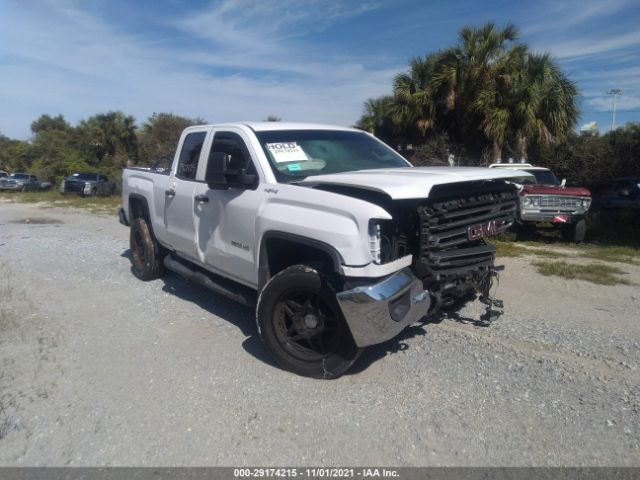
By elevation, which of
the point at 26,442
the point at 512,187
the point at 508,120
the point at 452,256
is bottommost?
the point at 26,442

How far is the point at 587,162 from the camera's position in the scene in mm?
17281

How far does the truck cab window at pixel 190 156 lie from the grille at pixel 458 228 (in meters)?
2.84

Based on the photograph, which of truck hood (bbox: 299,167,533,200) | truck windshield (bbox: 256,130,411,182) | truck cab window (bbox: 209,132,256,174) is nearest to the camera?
truck hood (bbox: 299,167,533,200)

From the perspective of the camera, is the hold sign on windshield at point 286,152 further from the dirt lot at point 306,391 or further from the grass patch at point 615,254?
the grass patch at point 615,254

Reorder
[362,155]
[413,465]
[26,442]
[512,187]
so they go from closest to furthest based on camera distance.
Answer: [413,465] < [26,442] < [512,187] < [362,155]

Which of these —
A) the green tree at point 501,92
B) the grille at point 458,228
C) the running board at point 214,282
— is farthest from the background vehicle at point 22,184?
the grille at point 458,228

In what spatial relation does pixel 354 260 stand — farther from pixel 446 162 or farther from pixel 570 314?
pixel 446 162

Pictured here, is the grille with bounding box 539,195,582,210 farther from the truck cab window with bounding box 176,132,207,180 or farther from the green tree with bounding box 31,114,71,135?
the green tree with bounding box 31,114,71,135

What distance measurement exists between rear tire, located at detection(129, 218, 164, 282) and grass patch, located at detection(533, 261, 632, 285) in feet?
18.0

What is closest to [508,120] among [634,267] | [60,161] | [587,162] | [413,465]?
[587,162]

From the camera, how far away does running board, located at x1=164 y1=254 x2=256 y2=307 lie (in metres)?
4.78

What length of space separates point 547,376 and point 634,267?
535 cm

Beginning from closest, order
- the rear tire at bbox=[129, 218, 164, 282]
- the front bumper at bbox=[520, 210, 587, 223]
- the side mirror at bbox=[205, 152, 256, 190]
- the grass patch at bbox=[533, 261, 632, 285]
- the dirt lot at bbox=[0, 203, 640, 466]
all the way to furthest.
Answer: the dirt lot at bbox=[0, 203, 640, 466] → the side mirror at bbox=[205, 152, 256, 190] → the rear tire at bbox=[129, 218, 164, 282] → the grass patch at bbox=[533, 261, 632, 285] → the front bumper at bbox=[520, 210, 587, 223]

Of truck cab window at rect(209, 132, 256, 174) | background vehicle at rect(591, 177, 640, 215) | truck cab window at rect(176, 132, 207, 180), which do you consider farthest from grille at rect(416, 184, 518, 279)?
background vehicle at rect(591, 177, 640, 215)
